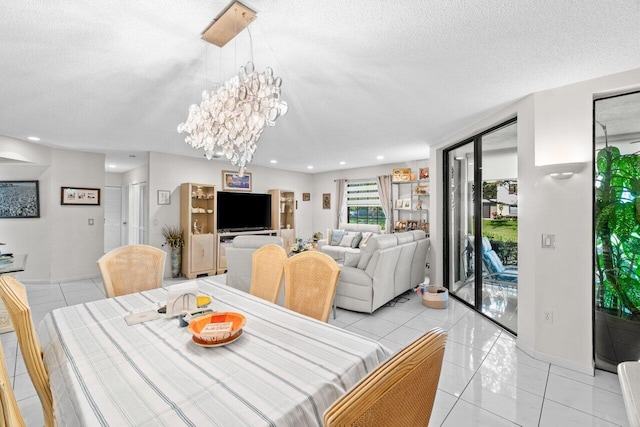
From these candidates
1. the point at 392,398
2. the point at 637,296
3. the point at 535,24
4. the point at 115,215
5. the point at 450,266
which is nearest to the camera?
the point at 392,398

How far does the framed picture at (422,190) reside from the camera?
20.1ft

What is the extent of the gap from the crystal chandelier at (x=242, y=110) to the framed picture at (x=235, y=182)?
4662 mm

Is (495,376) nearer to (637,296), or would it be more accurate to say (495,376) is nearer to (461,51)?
(637,296)

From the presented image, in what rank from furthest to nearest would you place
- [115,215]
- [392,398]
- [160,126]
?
[115,215] < [160,126] < [392,398]

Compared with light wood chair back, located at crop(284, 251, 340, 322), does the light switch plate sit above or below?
above

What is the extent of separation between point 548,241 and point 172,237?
593cm

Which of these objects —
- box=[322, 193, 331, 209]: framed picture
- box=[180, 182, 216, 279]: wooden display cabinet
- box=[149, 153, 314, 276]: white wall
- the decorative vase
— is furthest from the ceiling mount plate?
box=[322, 193, 331, 209]: framed picture

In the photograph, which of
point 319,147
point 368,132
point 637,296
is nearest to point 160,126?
point 319,147

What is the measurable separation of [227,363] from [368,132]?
3.67 meters

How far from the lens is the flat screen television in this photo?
6297 mm

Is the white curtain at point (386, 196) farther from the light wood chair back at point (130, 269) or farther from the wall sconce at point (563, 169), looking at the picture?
the light wood chair back at point (130, 269)

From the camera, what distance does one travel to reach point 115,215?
8.60 meters

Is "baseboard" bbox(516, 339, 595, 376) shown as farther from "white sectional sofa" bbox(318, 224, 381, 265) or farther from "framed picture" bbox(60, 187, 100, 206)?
"framed picture" bbox(60, 187, 100, 206)

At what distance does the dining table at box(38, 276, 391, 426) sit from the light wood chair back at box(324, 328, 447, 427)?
15.4 inches
